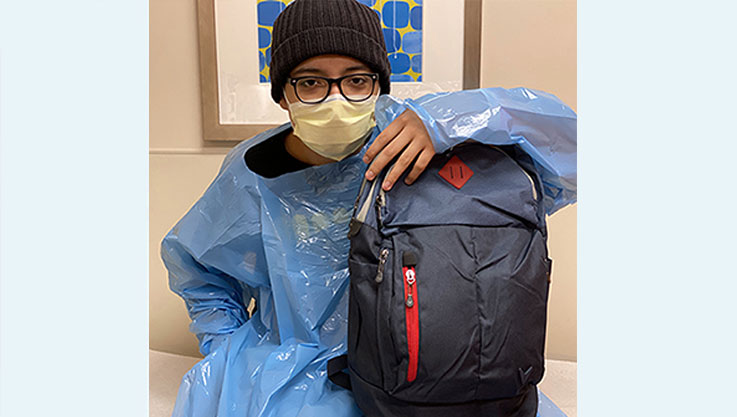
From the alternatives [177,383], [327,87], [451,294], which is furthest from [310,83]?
[177,383]

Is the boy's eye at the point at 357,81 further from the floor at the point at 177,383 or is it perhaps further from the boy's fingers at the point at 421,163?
the floor at the point at 177,383

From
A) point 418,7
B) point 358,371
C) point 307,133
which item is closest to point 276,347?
point 358,371

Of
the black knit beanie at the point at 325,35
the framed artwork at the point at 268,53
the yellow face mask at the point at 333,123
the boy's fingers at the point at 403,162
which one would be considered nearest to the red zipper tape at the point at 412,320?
the boy's fingers at the point at 403,162

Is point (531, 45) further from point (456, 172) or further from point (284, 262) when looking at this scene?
point (284, 262)

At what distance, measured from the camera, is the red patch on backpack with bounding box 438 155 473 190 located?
0.70m

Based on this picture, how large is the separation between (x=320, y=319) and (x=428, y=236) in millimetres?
325

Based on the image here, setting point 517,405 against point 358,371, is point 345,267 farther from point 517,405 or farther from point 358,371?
point 517,405

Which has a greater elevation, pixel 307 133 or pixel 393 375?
pixel 307 133

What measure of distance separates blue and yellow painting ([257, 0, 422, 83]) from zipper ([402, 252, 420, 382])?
748mm

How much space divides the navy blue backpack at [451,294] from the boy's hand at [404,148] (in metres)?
0.02

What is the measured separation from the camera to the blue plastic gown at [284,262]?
2.44ft

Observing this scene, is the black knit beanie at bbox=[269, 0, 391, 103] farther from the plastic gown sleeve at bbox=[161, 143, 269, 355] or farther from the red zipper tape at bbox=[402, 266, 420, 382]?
the red zipper tape at bbox=[402, 266, 420, 382]

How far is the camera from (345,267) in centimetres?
90

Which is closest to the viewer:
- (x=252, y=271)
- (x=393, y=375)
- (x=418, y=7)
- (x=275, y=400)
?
(x=393, y=375)
